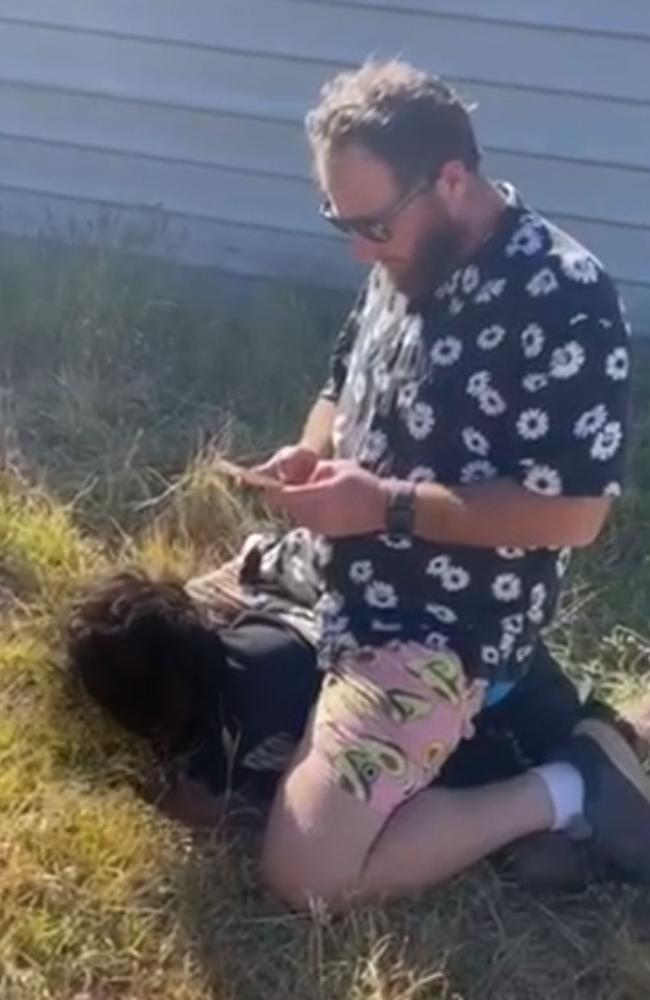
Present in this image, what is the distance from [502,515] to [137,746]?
2.41 ft

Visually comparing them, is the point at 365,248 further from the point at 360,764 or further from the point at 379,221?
the point at 360,764

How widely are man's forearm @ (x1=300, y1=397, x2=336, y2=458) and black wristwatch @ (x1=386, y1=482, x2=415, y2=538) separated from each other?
0.38m

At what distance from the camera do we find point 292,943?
Answer: 10.8 ft

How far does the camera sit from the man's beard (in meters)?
3.36

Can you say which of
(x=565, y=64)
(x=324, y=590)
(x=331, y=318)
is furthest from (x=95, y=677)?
(x=565, y=64)

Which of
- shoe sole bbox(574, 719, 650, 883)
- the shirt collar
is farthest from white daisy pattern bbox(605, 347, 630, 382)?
shoe sole bbox(574, 719, 650, 883)

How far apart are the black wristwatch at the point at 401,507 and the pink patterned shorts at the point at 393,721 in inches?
8.8

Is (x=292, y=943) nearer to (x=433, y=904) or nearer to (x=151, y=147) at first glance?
(x=433, y=904)

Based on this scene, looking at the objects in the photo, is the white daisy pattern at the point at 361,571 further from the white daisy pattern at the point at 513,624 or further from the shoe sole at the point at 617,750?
the shoe sole at the point at 617,750

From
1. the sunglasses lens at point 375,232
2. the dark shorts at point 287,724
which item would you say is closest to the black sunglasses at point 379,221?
the sunglasses lens at point 375,232

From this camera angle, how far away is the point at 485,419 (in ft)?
11.1

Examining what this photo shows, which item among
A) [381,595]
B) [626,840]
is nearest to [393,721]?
[381,595]

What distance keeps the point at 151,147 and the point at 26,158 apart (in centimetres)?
34

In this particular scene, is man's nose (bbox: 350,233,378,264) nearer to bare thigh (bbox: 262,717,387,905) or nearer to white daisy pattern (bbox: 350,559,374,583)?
white daisy pattern (bbox: 350,559,374,583)
